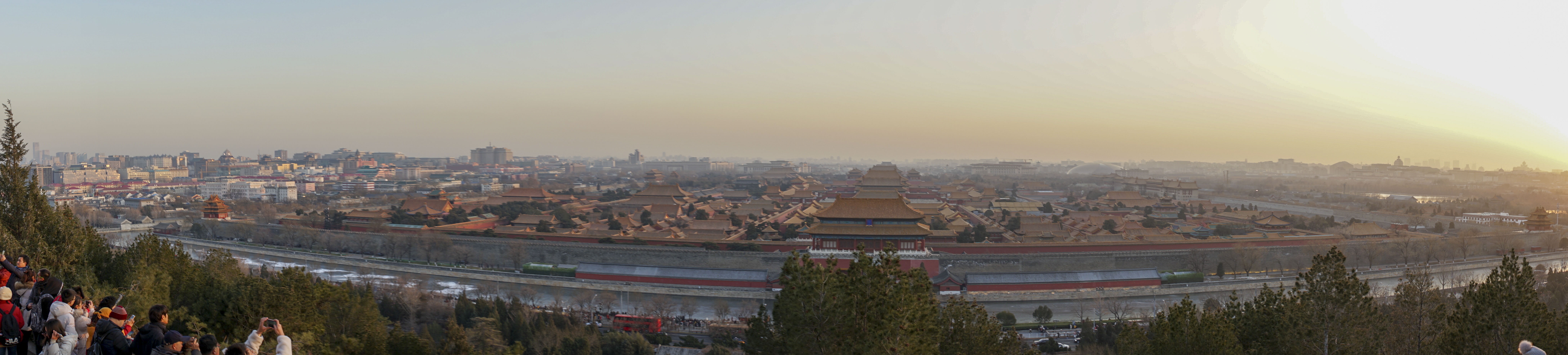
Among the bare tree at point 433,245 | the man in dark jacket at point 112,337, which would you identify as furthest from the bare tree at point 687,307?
the man in dark jacket at point 112,337

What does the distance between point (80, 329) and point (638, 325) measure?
10.6m

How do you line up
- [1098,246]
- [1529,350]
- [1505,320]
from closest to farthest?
[1529,350] < [1505,320] < [1098,246]

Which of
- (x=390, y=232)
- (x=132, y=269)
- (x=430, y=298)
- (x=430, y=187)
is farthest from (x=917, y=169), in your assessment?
(x=132, y=269)

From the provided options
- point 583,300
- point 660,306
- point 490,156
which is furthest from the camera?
point 490,156

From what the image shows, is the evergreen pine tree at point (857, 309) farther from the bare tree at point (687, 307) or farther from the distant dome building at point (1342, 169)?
the distant dome building at point (1342, 169)

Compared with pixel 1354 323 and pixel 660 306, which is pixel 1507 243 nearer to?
pixel 1354 323

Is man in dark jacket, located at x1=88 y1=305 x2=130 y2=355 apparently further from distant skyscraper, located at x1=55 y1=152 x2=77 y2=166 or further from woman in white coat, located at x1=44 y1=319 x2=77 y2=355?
distant skyscraper, located at x1=55 y1=152 x2=77 y2=166

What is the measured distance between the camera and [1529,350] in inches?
171

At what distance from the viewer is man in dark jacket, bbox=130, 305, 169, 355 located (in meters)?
3.62

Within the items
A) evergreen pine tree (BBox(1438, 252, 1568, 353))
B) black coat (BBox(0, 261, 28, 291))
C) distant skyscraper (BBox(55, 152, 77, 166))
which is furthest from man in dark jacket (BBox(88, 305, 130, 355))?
distant skyscraper (BBox(55, 152, 77, 166))

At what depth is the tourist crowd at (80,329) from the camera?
353 cm

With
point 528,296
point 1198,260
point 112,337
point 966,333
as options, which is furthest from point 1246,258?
point 112,337

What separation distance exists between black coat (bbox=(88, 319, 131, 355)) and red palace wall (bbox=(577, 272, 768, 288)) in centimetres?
1495

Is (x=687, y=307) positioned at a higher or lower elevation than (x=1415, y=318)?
lower
